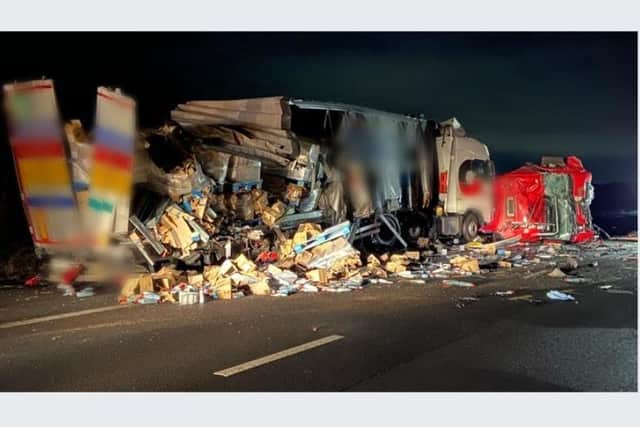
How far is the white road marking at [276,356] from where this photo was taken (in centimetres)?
460

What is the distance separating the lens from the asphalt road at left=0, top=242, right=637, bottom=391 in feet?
14.4

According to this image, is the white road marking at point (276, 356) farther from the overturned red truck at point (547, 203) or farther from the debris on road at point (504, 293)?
the overturned red truck at point (547, 203)

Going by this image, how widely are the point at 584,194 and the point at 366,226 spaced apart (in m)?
5.74

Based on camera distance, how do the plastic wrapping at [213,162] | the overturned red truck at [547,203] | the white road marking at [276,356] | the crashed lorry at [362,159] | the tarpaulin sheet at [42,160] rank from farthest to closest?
the overturned red truck at [547,203] < the crashed lorry at [362,159] < the plastic wrapping at [213,162] < the tarpaulin sheet at [42,160] < the white road marking at [276,356]

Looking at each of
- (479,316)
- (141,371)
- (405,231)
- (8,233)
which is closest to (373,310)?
(479,316)

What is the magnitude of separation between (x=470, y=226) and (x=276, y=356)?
35.3 feet

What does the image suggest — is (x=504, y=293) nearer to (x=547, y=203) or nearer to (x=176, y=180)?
(x=176, y=180)

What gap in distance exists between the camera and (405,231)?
542 inches

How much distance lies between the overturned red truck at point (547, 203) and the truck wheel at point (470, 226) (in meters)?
0.50

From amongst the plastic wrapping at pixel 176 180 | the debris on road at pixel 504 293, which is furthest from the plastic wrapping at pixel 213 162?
the debris on road at pixel 504 293

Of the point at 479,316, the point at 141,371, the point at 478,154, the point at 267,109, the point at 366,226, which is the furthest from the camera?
the point at 478,154

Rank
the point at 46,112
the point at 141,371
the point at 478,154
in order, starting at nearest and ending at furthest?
the point at 141,371 → the point at 46,112 → the point at 478,154

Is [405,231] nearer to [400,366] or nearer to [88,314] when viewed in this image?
[88,314]

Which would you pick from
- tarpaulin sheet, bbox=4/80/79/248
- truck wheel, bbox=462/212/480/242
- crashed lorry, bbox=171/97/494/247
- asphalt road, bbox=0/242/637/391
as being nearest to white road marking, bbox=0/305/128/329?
asphalt road, bbox=0/242/637/391
